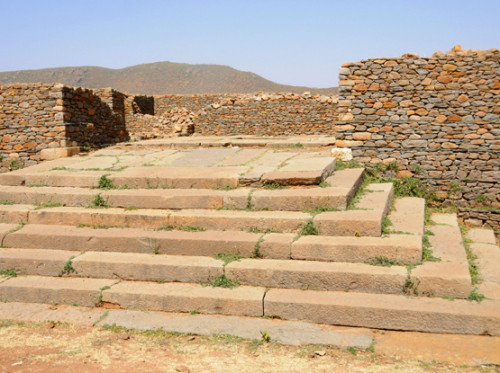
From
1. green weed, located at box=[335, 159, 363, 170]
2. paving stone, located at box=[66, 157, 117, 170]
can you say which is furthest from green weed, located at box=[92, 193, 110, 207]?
green weed, located at box=[335, 159, 363, 170]

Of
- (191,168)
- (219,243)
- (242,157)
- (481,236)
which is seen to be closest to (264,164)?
(242,157)

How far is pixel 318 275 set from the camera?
480cm

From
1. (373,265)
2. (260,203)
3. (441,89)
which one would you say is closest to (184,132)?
(441,89)

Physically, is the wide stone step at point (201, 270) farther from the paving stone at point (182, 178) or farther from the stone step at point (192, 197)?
the paving stone at point (182, 178)

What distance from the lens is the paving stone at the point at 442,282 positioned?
4.47m

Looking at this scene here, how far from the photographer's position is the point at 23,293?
5234mm

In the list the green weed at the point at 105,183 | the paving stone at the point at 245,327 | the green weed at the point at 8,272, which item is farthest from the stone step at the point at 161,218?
the paving stone at the point at 245,327

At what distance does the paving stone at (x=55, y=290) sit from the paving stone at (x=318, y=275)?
1.42 meters

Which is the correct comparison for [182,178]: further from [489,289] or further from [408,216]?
[489,289]

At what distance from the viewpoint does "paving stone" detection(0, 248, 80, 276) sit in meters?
5.49

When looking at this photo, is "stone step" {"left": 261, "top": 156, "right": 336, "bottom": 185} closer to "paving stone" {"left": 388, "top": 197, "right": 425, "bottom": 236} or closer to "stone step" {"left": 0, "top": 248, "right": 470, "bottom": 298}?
Answer: "paving stone" {"left": 388, "top": 197, "right": 425, "bottom": 236}

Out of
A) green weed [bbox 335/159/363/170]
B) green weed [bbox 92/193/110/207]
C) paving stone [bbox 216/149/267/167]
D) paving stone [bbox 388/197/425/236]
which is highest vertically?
paving stone [bbox 216/149/267/167]

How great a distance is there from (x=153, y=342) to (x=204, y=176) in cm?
273

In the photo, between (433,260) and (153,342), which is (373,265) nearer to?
(433,260)
